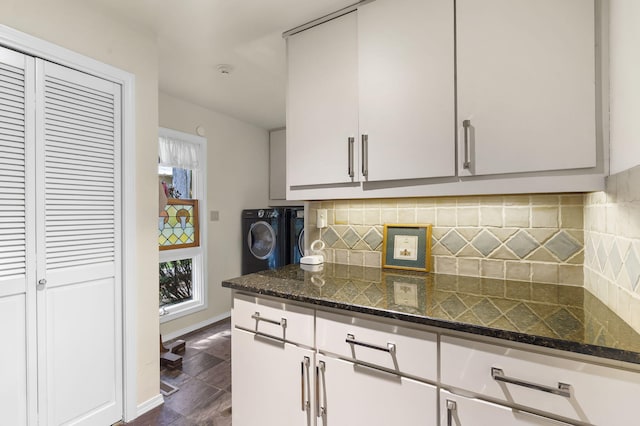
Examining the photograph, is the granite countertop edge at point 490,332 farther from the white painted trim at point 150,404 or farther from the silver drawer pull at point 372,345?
the white painted trim at point 150,404

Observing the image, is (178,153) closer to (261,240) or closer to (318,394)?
(261,240)

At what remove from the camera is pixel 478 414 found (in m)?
0.97

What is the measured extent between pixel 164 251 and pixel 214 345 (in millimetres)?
1100

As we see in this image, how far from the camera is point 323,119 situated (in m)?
1.71

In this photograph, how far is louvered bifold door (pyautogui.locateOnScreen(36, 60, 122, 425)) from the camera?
1.62m

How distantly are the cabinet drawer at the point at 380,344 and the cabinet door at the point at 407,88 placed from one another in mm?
690

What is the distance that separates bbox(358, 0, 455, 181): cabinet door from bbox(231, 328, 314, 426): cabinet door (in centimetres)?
92

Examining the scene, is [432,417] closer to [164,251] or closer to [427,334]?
[427,334]

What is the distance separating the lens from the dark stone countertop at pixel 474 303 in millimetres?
869

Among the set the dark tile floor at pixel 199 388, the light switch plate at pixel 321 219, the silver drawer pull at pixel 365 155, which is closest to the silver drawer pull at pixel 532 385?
the silver drawer pull at pixel 365 155

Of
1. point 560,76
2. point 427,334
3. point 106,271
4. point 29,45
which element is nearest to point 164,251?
point 106,271

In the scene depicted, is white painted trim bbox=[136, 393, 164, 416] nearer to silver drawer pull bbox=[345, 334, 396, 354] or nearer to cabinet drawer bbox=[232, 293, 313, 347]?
cabinet drawer bbox=[232, 293, 313, 347]

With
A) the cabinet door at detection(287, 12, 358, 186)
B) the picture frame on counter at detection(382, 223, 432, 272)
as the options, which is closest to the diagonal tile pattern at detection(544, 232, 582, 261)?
the picture frame on counter at detection(382, 223, 432, 272)

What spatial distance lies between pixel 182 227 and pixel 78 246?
5.79 ft
